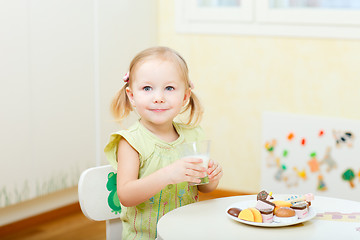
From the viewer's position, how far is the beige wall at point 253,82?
9.37ft

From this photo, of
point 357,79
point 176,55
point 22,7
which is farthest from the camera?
point 357,79

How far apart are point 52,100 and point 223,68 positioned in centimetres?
99

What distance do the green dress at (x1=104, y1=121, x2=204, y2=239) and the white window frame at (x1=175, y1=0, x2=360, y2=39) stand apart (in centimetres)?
168

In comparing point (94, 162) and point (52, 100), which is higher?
point (52, 100)

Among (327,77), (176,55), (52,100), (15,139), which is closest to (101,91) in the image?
(52,100)

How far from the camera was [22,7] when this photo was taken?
95.7 inches

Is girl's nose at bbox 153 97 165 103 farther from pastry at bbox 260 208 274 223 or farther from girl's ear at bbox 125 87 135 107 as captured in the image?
pastry at bbox 260 208 274 223

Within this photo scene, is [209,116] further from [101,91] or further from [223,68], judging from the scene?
[101,91]

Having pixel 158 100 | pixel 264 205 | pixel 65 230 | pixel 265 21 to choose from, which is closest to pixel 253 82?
pixel 265 21

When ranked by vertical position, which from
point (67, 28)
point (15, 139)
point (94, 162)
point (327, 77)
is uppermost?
point (67, 28)

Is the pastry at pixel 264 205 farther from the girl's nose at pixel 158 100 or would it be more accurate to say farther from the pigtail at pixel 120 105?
the pigtail at pixel 120 105

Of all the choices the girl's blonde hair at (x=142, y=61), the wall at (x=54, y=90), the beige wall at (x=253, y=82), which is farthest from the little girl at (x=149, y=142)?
the beige wall at (x=253, y=82)

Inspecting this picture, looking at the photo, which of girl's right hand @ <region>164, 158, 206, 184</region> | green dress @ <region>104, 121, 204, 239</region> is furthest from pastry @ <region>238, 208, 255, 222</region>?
green dress @ <region>104, 121, 204, 239</region>

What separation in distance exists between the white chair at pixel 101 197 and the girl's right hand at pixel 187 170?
239 millimetres
